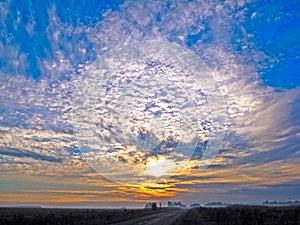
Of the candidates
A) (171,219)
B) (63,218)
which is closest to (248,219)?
(171,219)

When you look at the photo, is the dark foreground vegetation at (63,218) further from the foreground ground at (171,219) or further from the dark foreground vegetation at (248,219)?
the dark foreground vegetation at (248,219)

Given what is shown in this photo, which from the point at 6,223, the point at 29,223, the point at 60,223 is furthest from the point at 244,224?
the point at 6,223

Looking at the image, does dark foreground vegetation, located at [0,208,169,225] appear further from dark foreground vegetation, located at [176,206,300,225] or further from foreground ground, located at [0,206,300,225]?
dark foreground vegetation, located at [176,206,300,225]

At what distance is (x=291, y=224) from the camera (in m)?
33.2

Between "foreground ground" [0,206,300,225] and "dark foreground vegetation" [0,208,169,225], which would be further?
"foreground ground" [0,206,300,225]

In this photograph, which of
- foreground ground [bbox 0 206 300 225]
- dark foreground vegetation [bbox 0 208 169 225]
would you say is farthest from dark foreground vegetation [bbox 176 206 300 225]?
dark foreground vegetation [bbox 0 208 169 225]

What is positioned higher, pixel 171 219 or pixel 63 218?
pixel 63 218

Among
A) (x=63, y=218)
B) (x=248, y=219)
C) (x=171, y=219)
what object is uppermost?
(x=63, y=218)

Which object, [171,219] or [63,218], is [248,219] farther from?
[63,218]

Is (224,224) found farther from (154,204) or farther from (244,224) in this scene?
(154,204)

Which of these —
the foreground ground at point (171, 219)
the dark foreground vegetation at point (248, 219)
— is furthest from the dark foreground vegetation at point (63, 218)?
the dark foreground vegetation at point (248, 219)

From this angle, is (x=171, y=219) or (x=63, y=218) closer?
(x=63, y=218)

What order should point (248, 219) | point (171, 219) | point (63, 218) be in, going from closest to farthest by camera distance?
point (248, 219), point (63, 218), point (171, 219)

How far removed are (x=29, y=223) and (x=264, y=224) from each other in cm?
2502
